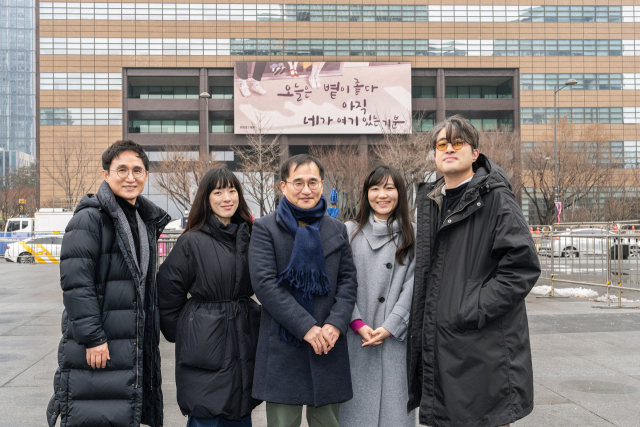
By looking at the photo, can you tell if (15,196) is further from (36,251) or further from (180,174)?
(36,251)

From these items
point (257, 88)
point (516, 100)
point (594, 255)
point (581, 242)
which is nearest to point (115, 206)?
point (594, 255)

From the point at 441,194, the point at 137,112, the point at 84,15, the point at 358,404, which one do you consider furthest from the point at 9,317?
the point at 84,15

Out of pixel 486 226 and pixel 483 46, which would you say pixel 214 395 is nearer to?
pixel 486 226

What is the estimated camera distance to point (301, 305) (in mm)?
2932

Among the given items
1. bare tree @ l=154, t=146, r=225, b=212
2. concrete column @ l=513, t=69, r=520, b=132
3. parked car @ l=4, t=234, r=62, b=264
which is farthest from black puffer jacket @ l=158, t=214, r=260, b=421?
concrete column @ l=513, t=69, r=520, b=132

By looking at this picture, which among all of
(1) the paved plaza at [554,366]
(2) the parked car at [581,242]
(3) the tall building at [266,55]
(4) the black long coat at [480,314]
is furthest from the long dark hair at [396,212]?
(3) the tall building at [266,55]

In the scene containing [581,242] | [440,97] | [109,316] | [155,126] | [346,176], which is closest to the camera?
[109,316]

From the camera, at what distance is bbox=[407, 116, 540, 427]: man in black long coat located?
8.24 feet

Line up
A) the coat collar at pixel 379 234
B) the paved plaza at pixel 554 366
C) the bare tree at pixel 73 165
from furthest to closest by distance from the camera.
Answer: the bare tree at pixel 73 165
the paved plaza at pixel 554 366
the coat collar at pixel 379 234

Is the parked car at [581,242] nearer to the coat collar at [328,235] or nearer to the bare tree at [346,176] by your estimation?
the coat collar at [328,235]

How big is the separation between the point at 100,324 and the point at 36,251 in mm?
A: 24430

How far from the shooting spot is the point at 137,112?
46562 millimetres

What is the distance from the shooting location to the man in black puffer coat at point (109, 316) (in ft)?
9.54

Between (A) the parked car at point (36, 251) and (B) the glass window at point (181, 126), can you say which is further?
(B) the glass window at point (181, 126)
